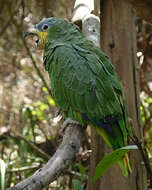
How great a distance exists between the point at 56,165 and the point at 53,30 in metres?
0.93

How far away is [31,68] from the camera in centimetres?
383

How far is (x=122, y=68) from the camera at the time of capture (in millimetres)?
1577

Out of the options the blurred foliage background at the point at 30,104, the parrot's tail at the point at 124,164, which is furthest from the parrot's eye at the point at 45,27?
the parrot's tail at the point at 124,164

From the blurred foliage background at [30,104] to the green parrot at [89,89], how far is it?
0.28 m

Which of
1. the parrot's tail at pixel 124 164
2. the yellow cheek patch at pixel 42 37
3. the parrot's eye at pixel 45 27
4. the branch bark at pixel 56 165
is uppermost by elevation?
the parrot's eye at pixel 45 27

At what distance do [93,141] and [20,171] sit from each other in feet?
2.99

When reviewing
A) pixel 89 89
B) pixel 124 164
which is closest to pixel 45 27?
pixel 89 89

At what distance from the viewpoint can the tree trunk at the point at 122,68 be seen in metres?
1.45

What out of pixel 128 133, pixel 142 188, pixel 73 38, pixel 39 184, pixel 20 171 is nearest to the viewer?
pixel 39 184

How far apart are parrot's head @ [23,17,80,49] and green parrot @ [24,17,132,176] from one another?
0.15 feet

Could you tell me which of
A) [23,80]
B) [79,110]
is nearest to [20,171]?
[79,110]

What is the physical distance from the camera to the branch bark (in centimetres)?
75

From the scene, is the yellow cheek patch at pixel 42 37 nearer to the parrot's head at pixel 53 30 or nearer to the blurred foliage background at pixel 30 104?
the parrot's head at pixel 53 30

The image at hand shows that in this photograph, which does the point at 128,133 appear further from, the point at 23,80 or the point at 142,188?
the point at 23,80
